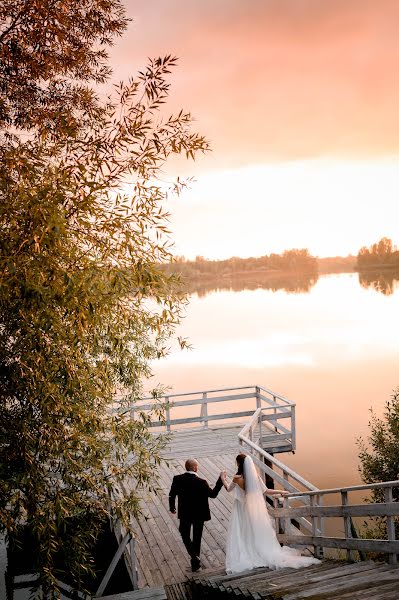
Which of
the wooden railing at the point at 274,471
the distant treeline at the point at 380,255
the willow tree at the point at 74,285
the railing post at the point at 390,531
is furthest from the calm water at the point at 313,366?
the distant treeline at the point at 380,255

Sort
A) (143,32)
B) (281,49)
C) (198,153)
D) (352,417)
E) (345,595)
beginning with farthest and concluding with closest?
(352,417) → (281,49) → (143,32) → (198,153) → (345,595)

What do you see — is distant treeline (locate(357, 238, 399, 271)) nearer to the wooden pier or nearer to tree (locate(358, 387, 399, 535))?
tree (locate(358, 387, 399, 535))

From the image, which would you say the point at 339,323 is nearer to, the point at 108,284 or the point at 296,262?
the point at 108,284

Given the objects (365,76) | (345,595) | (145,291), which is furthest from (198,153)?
(365,76)

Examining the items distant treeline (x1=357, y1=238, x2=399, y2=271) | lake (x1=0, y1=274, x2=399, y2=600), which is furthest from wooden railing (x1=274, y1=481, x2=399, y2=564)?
distant treeline (x1=357, y1=238, x2=399, y2=271)

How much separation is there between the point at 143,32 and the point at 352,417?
23.1 m

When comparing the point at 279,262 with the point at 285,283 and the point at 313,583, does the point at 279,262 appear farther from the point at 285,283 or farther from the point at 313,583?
the point at 313,583

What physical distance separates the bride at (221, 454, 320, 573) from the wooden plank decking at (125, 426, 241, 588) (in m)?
0.92

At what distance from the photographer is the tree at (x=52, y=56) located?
645 cm

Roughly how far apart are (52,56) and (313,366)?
35.2 m

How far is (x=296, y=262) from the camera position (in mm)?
180375

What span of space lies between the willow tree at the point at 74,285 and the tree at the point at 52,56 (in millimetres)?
345

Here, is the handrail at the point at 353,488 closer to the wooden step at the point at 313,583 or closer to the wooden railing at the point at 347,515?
the wooden railing at the point at 347,515

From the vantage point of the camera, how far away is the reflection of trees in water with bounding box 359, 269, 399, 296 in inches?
4023
